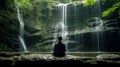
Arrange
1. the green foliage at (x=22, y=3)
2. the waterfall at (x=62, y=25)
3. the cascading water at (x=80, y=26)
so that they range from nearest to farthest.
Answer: the green foliage at (x=22, y=3)
the cascading water at (x=80, y=26)
the waterfall at (x=62, y=25)

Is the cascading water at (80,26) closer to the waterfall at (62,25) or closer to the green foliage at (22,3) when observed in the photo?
the waterfall at (62,25)

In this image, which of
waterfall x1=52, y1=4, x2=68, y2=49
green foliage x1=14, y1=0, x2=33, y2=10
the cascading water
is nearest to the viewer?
green foliage x1=14, y1=0, x2=33, y2=10

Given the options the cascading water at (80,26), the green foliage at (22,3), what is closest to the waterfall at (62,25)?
the cascading water at (80,26)

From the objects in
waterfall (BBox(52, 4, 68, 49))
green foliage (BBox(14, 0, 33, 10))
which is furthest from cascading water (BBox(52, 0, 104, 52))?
green foliage (BBox(14, 0, 33, 10))

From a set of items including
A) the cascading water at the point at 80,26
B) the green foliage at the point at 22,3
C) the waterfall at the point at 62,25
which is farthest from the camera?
the waterfall at the point at 62,25

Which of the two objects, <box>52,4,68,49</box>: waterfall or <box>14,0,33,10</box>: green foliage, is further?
<box>52,4,68,49</box>: waterfall

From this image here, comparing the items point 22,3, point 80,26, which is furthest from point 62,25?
point 22,3

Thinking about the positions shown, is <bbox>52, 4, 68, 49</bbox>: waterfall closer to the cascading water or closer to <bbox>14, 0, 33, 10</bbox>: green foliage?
the cascading water

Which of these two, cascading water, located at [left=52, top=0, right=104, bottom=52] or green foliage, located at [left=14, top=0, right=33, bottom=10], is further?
cascading water, located at [left=52, top=0, right=104, bottom=52]

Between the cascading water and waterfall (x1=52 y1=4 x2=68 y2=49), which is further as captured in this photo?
waterfall (x1=52 y1=4 x2=68 y2=49)

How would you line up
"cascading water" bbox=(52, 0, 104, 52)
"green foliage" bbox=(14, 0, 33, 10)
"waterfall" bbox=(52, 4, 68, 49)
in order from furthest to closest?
"waterfall" bbox=(52, 4, 68, 49)
"cascading water" bbox=(52, 0, 104, 52)
"green foliage" bbox=(14, 0, 33, 10)

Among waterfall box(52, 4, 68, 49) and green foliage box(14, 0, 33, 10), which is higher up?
green foliage box(14, 0, 33, 10)

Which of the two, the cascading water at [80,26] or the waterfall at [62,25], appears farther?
the waterfall at [62,25]

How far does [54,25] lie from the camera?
85.8ft
